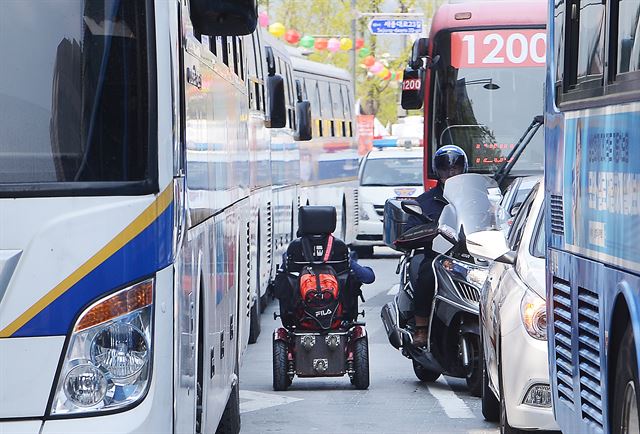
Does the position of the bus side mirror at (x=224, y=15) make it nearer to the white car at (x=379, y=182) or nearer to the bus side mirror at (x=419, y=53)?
the bus side mirror at (x=419, y=53)

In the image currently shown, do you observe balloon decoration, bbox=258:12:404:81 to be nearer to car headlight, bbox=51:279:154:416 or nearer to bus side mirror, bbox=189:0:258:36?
bus side mirror, bbox=189:0:258:36

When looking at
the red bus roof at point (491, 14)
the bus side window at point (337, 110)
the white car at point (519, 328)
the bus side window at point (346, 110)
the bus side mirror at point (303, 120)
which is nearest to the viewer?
the white car at point (519, 328)

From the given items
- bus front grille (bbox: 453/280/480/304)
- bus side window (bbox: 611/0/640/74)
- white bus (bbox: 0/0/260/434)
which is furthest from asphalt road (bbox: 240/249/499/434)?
bus side window (bbox: 611/0/640/74)

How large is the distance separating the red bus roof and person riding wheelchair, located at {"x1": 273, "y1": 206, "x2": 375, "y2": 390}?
26.5 ft

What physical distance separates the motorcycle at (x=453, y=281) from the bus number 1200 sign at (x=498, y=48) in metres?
7.63

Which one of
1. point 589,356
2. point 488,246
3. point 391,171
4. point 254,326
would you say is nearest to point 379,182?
point 391,171

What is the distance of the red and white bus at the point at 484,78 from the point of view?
63.1ft

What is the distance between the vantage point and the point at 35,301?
208 inches

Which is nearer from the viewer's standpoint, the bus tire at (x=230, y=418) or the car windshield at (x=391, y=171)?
the bus tire at (x=230, y=418)

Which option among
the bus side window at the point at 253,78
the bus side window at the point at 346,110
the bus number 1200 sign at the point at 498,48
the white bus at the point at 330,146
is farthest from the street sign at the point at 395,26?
the bus side window at the point at 253,78

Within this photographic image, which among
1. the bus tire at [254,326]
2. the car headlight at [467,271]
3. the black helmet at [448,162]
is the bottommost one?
the bus tire at [254,326]

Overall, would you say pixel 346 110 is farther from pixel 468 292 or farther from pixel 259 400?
pixel 468 292

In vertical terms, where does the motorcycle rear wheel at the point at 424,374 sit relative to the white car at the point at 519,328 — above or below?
below

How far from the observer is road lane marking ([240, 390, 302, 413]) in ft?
37.2
